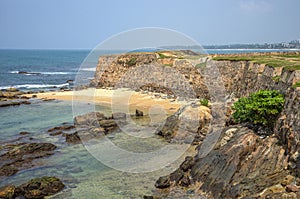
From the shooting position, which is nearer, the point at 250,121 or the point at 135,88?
the point at 250,121

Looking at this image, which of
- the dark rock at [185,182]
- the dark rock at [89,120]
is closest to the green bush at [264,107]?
the dark rock at [185,182]

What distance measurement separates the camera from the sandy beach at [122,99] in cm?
3261

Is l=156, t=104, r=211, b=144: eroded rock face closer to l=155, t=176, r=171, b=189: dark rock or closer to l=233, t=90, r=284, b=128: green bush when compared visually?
l=233, t=90, r=284, b=128: green bush

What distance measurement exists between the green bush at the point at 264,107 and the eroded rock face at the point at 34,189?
1023cm

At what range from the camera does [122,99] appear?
128ft

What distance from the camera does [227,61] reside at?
3256cm

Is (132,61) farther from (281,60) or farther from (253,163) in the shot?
(253,163)

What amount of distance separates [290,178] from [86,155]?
12.3 metres

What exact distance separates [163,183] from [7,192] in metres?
7.18

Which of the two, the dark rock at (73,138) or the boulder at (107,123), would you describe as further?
the boulder at (107,123)

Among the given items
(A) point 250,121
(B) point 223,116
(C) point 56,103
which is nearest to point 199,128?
(B) point 223,116

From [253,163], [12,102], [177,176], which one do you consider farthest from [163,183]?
[12,102]

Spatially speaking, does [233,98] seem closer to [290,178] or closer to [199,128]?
[199,128]

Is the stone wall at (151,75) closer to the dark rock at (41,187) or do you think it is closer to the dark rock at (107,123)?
the dark rock at (107,123)
